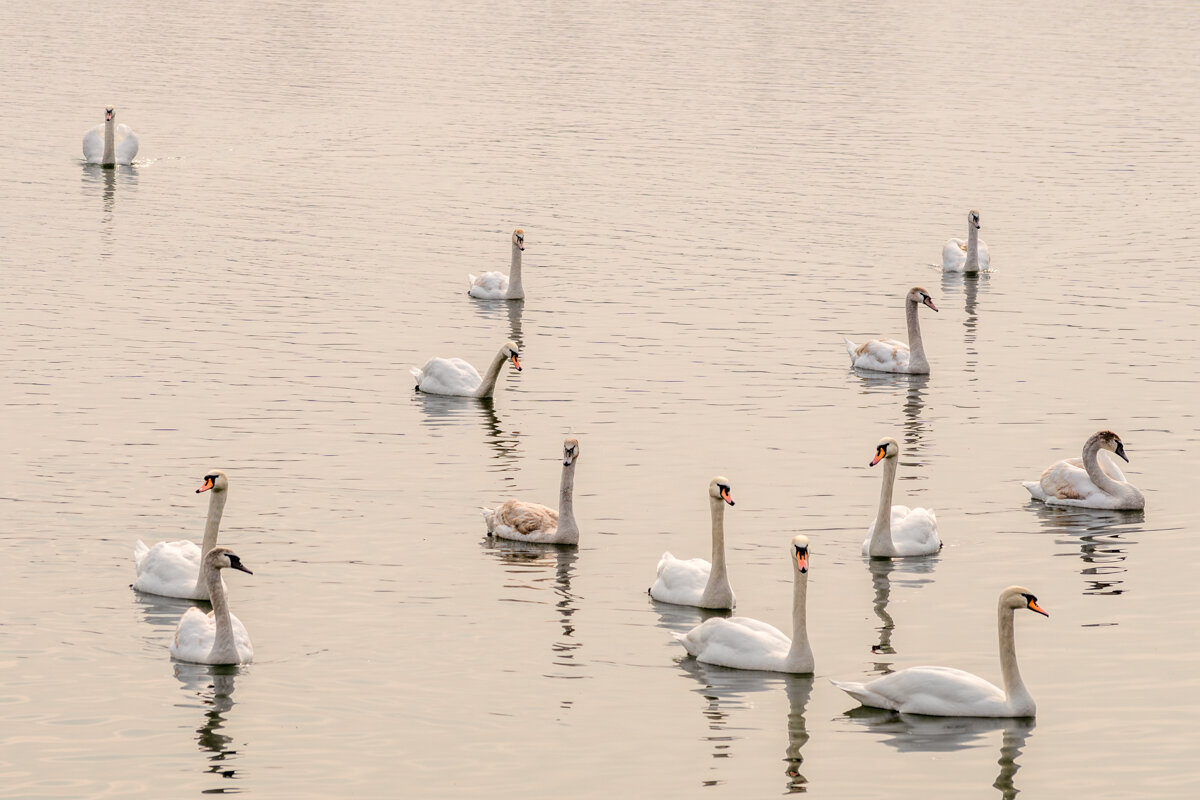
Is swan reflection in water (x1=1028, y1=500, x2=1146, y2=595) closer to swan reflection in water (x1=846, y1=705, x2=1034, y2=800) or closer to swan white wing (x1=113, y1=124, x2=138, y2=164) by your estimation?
swan reflection in water (x1=846, y1=705, x2=1034, y2=800)

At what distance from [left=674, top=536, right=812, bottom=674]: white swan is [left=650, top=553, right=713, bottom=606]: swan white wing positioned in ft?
5.14

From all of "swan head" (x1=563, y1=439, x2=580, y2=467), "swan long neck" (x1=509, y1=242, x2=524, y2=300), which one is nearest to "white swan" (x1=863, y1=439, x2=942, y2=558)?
"swan head" (x1=563, y1=439, x2=580, y2=467)

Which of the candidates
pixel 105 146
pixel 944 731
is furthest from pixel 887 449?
pixel 105 146

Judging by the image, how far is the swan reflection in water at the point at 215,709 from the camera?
15875 millimetres

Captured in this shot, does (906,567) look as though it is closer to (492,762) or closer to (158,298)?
(492,762)

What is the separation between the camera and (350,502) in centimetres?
2358

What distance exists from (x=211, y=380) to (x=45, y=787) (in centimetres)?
1469

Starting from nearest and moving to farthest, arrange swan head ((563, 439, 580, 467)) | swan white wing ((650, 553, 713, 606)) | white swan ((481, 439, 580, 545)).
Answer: swan white wing ((650, 553, 713, 606)) → swan head ((563, 439, 580, 467)) → white swan ((481, 439, 580, 545))

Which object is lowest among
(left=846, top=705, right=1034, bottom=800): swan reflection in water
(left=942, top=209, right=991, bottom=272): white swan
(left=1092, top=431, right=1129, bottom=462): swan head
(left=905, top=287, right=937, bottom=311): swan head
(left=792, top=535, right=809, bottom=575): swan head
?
(left=846, top=705, right=1034, bottom=800): swan reflection in water

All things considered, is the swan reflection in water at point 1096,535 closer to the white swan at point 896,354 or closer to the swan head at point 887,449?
the swan head at point 887,449

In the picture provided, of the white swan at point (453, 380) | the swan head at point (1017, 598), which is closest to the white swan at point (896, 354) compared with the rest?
the white swan at point (453, 380)

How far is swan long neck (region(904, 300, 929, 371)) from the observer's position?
32.1 m

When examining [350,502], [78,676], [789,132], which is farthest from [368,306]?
[789,132]

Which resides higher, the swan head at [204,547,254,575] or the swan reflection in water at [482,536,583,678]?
the swan head at [204,547,254,575]
